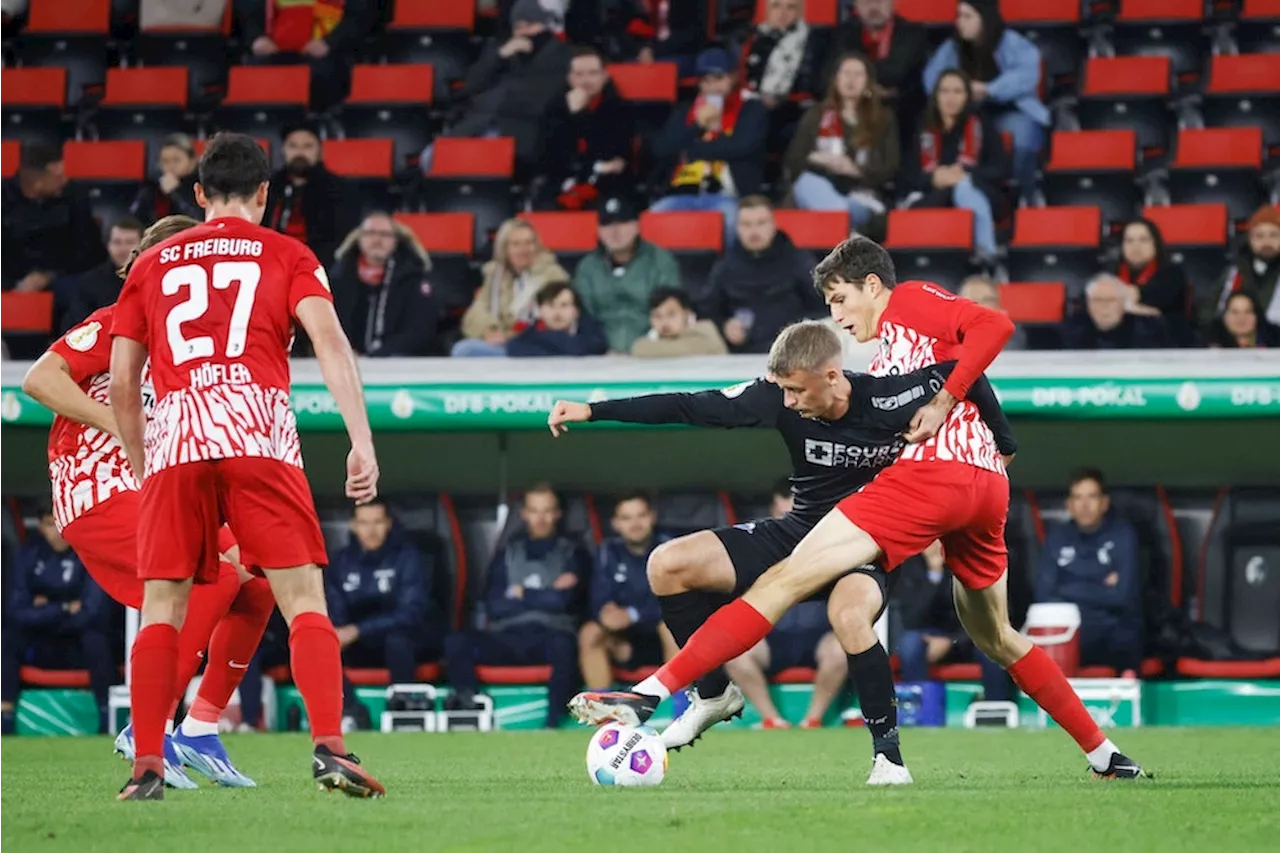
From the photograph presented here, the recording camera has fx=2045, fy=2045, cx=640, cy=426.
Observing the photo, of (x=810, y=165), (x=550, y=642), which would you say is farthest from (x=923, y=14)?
(x=550, y=642)

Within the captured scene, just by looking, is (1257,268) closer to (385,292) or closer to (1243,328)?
(1243,328)

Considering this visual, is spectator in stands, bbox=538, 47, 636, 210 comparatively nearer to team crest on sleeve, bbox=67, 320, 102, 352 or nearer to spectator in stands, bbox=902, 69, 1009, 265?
spectator in stands, bbox=902, 69, 1009, 265

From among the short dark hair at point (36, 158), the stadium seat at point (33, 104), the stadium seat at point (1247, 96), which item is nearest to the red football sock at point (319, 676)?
the short dark hair at point (36, 158)

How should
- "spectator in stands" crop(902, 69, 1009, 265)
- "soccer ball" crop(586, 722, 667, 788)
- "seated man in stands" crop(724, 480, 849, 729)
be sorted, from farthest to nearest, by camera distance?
"spectator in stands" crop(902, 69, 1009, 265) → "seated man in stands" crop(724, 480, 849, 729) → "soccer ball" crop(586, 722, 667, 788)

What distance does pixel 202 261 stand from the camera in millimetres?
5469

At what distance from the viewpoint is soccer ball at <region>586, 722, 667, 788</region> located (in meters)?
6.27

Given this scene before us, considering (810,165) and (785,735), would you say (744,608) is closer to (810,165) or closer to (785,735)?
(785,735)

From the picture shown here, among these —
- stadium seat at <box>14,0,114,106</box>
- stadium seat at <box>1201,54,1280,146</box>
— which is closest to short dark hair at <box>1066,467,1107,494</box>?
stadium seat at <box>1201,54,1280,146</box>

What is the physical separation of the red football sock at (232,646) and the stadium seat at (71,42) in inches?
422

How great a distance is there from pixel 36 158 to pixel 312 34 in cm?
267

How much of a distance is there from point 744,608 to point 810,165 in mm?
7948

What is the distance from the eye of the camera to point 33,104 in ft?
52.2

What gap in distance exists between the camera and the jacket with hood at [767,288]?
40.2 feet

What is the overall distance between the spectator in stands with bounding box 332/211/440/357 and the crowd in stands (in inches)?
0.7
